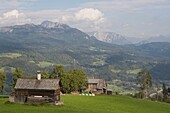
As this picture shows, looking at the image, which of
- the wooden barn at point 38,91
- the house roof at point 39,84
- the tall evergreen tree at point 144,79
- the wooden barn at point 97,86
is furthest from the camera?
the tall evergreen tree at point 144,79

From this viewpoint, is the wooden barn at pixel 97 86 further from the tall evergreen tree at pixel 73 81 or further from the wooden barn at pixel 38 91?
the wooden barn at pixel 38 91

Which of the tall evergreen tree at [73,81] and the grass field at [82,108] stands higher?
the tall evergreen tree at [73,81]

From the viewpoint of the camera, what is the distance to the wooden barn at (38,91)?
83375 mm

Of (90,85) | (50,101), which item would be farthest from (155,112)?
(90,85)

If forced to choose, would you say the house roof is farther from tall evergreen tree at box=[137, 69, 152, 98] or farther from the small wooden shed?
tall evergreen tree at box=[137, 69, 152, 98]

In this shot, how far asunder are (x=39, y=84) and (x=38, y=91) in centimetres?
172

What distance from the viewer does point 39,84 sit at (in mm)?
85000

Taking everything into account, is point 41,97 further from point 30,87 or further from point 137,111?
point 137,111

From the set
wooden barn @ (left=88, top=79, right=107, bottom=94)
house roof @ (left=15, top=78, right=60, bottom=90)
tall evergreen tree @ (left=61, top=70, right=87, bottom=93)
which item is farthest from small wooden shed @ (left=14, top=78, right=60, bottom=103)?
wooden barn @ (left=88, top=79, right=107, bottom=94)

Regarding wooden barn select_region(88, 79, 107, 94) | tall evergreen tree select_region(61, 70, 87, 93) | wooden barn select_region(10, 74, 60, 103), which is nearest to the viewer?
wooden barn select_region(10, 74, 60, 103)

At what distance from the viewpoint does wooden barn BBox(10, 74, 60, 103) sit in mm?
83375

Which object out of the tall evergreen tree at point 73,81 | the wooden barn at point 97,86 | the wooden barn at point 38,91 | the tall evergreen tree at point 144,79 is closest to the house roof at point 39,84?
the wooden barn at point 38,91

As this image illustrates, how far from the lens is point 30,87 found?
85.1 meters

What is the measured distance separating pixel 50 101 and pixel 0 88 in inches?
1774
